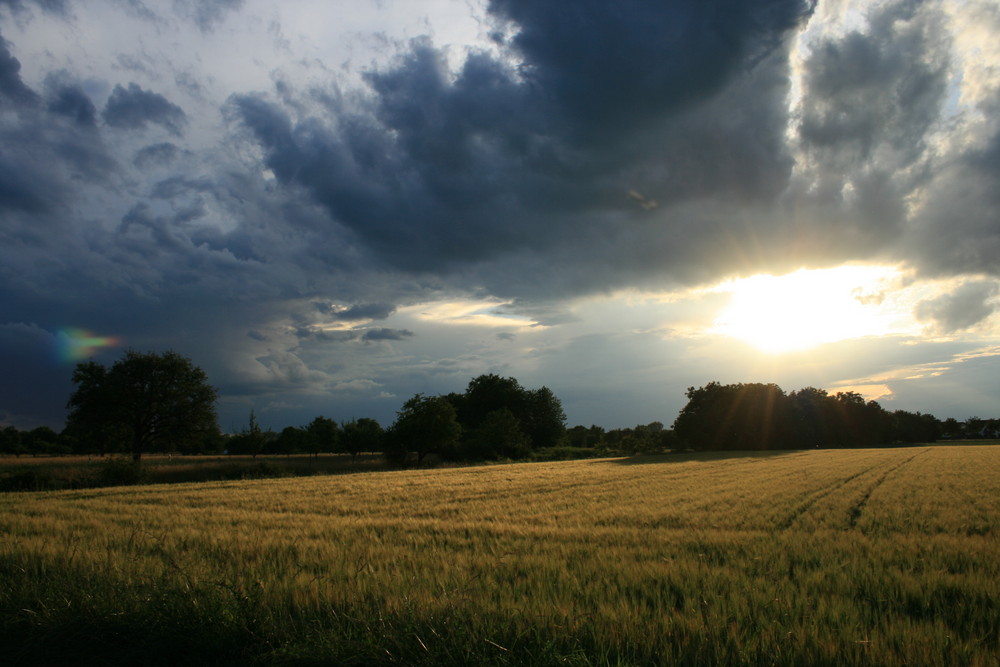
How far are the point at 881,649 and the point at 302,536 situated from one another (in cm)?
948

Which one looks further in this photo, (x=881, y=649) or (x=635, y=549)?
(x=635, y=549)

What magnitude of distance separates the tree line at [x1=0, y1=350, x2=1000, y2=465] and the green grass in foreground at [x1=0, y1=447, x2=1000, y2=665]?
44.7 metres

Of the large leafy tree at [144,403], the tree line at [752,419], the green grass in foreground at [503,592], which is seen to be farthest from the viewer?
the tree line at [752,419]

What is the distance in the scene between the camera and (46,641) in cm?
445

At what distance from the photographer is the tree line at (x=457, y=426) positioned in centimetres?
4994

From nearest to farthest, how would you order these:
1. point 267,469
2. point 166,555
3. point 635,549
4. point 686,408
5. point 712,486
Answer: point 166,555
point 635,549
point 712,486
point 267,469
point 686,408

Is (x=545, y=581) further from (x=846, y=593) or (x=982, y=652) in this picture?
(x=982, y=652)

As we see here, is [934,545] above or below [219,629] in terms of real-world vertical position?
below

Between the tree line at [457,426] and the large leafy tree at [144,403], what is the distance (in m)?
0.10

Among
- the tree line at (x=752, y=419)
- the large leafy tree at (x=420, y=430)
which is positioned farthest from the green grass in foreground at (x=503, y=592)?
the tree line at (x=752, y=419)

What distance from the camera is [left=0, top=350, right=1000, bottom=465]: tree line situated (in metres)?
49.9

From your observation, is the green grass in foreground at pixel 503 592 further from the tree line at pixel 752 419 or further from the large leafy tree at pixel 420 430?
the tree line at pixel 752 419

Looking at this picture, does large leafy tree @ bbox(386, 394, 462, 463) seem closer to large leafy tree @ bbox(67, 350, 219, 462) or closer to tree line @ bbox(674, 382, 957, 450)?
large leafy tree @ bbox(67, 350, 219, 462)

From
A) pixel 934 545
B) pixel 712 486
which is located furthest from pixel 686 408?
pixel 934 545
